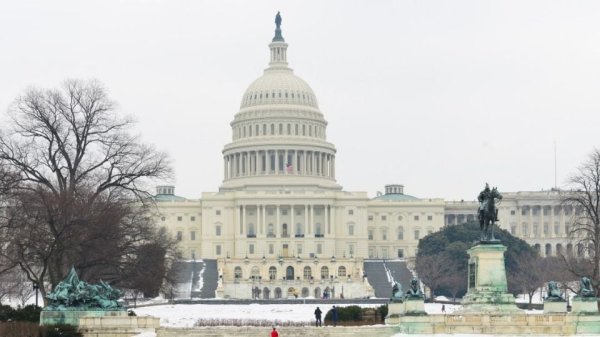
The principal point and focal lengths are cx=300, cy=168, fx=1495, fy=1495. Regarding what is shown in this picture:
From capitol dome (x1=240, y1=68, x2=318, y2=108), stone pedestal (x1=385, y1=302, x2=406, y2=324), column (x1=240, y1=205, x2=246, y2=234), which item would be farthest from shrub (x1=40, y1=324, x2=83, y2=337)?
capitol dome (x1=240, y1=68, x2=318, y2=108)

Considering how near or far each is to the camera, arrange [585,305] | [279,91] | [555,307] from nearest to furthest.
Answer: [585,305]
[555,307]
[279,91]

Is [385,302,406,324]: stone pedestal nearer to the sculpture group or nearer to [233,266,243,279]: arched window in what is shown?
the sculpture group

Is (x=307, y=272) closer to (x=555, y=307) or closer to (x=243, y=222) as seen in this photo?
(x=243, y=222)

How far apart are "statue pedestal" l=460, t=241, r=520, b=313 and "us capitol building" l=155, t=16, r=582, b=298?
4644 inches

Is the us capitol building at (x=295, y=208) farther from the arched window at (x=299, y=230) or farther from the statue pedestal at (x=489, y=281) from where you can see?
the statue pedestal at (x=489, y=281)

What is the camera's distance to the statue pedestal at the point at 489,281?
5800 centimetres

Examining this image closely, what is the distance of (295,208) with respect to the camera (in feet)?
616

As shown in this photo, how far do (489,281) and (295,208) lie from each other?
425 feet

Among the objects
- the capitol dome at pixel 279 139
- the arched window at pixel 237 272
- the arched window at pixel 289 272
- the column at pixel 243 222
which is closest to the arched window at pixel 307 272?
the arched window at pixel 289 272

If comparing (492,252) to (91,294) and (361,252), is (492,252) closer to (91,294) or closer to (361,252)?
(91,294)

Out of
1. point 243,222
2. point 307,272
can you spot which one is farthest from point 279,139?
point 307,272

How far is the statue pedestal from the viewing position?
190ft

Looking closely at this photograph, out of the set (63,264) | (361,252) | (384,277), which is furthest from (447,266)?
(63,264)

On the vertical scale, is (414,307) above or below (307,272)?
below
